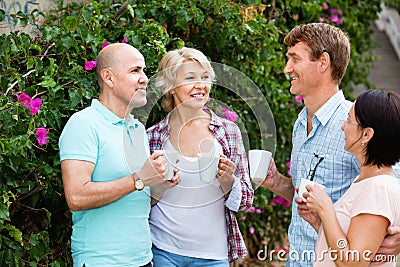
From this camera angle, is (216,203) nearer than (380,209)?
No

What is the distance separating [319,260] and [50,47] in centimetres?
158

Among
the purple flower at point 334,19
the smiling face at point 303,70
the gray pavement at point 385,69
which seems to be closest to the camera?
the smiling face at point 303,70

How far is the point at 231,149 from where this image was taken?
9.19 feet

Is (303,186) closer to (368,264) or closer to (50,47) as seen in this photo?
(368,264)

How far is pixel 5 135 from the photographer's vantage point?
268cm

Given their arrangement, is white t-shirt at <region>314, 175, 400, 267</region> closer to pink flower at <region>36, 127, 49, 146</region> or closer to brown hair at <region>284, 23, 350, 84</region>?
brown hair at <region>284, 23, 350, 84</region>

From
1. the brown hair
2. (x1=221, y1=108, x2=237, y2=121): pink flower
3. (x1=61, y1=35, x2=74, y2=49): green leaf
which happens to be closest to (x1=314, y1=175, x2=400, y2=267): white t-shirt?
the brown hair

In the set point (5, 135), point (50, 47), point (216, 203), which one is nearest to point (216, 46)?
point (50, 47)

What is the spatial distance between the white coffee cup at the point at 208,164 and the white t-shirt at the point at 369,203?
487mm

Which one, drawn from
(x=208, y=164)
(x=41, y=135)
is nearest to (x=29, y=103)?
(x=41, y=135)

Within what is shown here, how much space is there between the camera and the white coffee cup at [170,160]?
98.7 inches

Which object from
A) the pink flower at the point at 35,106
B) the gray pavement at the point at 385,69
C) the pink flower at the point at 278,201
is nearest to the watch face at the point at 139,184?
the pink flower at the point at 35,106

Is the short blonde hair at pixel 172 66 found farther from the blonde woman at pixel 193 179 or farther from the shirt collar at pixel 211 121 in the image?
the shirt collar at pixel 211 121

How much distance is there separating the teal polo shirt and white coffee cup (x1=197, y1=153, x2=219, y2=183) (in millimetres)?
218
